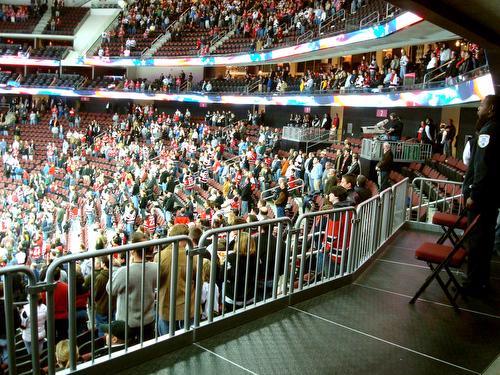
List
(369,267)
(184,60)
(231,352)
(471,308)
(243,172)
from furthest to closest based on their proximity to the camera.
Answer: (184,60) < (243,172) < (369,267) < (471,308) < (231,352)

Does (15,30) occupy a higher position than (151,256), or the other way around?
(15,30)

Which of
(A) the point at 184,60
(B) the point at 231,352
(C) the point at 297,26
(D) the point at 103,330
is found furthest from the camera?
(A) the point at 184,60

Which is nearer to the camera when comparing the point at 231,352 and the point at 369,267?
the point at 231,352

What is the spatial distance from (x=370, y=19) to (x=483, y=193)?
15525 millimetres

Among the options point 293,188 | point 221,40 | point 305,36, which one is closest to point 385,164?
point 293,188

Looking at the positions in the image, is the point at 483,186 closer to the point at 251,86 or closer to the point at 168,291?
the point at 168,291

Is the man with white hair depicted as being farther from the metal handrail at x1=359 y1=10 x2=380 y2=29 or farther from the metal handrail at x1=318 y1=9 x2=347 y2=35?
the metal handrail at x1=318 y1=9 x2=347 y2=35

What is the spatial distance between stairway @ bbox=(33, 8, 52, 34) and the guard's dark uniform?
38.0 m

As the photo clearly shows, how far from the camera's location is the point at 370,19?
1858 cm

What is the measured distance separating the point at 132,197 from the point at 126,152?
263 inches

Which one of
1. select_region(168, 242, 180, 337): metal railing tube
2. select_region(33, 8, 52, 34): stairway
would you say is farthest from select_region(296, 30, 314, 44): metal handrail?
select_region(33, 8, 52, 34): stairway

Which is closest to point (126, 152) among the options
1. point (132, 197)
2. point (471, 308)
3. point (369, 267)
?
point (132, 197)

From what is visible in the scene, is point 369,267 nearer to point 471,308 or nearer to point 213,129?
point 471,308

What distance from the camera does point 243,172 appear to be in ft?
54.1
